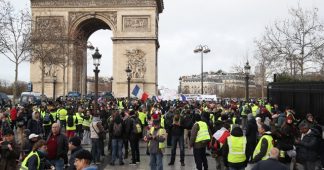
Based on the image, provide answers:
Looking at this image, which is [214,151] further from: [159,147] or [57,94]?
[57,94]

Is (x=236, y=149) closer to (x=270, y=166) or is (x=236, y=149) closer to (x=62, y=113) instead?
(x=270, y=166)

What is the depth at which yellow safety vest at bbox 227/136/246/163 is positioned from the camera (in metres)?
9.90

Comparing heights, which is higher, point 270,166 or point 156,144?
point 270,166

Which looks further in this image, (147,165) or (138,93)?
(138,93)

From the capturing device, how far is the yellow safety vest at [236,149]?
32.5 ft

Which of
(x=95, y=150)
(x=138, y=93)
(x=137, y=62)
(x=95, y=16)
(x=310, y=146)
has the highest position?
(x=95, y=16)

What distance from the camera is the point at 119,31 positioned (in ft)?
156

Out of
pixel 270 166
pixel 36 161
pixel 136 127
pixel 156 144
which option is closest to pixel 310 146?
pixel 156 144

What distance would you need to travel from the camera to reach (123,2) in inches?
1876

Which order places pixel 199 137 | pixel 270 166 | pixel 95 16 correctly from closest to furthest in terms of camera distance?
1. pixel 270 166
2. pixel 199 137
3. pixel 95 16

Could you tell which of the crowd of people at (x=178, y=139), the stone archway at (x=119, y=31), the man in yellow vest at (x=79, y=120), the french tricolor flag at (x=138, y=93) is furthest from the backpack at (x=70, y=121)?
the stone archway at (x=119, y=31)

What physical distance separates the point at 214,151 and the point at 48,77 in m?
37.8

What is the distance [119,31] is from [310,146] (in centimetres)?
3795

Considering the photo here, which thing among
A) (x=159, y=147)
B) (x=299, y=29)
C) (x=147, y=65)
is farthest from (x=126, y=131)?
(x=147, y=65)
